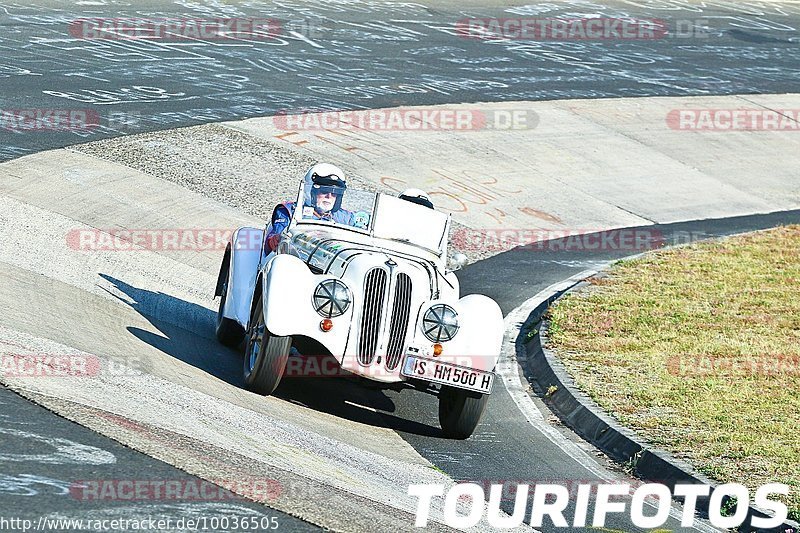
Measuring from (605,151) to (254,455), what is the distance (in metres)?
15.3

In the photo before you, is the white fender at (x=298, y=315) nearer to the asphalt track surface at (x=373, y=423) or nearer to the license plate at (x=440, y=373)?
the license plate at (x=440, y=373)

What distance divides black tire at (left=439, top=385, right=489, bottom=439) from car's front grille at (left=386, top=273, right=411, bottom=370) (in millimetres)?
489

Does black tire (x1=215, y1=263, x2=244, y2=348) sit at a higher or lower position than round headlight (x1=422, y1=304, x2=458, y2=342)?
lower

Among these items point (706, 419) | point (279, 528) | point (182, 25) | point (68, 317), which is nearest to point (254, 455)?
point (279, 528)

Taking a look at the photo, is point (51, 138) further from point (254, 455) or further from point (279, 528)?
point (279, 528)

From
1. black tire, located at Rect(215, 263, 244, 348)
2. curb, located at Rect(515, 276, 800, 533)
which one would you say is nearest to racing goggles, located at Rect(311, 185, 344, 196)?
black tire, located at Rect(215, 263, 244, 348)

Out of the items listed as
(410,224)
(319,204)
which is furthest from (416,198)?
(319,204)

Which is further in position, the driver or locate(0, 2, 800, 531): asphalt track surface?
the driver

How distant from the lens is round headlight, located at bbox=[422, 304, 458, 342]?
9.23 m

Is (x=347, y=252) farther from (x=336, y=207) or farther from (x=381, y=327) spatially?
(x=336, y=207)

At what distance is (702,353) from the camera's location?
1162 centimetres

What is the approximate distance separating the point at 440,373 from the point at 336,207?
229cm

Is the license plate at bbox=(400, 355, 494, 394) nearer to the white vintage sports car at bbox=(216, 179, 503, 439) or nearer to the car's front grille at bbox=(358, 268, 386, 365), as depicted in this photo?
the white vintage sports car at bbox=(216, 179, 503, 439)

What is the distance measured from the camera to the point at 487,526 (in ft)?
24.1
